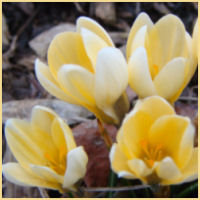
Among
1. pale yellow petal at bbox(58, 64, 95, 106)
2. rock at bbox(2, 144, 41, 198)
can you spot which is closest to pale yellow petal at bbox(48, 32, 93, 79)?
pale yellow petal at bbox(58, 64, 95, 106)

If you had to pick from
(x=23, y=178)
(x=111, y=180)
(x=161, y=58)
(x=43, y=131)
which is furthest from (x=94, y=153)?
(x=161, y=58)

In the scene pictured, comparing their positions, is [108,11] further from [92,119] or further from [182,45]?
[182,45]

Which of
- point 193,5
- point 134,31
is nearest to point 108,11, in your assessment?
point 193,5

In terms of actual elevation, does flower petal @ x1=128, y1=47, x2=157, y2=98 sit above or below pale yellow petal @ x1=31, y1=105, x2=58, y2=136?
above

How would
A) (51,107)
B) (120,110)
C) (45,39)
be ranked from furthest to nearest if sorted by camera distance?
1. (45,39)
2. (51,107)
3. (120,110)

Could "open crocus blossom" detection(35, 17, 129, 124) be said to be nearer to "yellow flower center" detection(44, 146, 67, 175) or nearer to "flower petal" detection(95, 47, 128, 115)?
"flower petal" detection(95, 47, 128, 115)

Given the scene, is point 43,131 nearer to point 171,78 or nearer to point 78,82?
point 78,82

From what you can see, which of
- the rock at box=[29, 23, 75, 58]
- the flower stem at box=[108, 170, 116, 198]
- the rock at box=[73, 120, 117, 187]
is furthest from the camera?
the rock at box=[29, 23, 75, 58]
